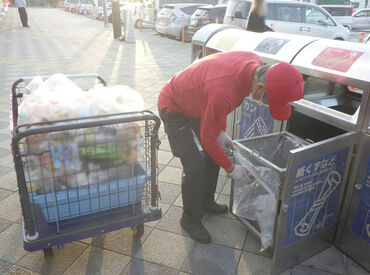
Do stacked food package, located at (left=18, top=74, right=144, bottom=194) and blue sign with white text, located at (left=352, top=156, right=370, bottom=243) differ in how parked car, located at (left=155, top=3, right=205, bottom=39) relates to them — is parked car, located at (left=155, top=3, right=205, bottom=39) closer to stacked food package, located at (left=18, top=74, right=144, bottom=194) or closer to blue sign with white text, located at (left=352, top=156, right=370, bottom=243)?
stacked food package, located at (left=18, top=74, right=144, bottom=194)

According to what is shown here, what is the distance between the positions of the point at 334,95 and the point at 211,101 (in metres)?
1.76

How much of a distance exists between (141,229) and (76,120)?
107 centimetres

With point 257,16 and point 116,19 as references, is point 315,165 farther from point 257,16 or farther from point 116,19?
point 116,19

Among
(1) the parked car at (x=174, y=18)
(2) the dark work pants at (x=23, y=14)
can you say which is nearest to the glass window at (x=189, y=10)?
(1) the parked car at (x=174, y=18)

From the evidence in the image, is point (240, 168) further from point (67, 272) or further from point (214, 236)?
point (67, 272)

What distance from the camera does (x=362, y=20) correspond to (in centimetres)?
1852

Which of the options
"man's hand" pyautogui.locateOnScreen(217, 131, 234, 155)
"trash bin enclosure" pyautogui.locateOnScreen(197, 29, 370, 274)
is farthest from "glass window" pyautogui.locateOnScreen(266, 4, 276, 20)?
"man's hand" pyautogui.locateOnScreen(217, 131, 234, 155)

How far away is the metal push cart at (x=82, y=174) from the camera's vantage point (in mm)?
1957

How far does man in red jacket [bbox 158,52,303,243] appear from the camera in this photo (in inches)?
75.7

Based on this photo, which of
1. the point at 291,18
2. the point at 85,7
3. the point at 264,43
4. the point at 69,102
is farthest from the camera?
the point at 85,7

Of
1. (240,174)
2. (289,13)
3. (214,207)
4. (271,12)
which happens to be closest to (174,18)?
(271,12)

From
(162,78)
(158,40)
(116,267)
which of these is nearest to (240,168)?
(116,267)

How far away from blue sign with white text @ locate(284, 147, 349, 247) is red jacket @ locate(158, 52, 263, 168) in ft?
1.68

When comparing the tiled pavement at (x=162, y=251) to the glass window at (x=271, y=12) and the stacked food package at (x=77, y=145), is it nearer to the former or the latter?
the stacked food package at (x=77, y=145)
